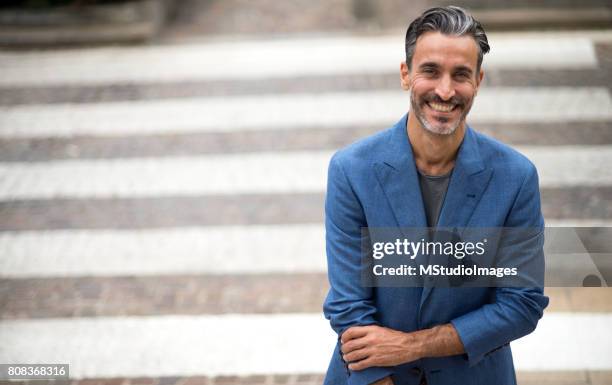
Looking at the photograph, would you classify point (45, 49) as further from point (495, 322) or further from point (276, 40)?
point (495, 322)

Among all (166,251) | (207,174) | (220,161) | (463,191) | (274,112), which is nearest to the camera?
(463,191)

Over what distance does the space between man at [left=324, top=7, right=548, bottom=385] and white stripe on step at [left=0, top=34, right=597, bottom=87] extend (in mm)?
6346

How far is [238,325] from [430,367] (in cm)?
318

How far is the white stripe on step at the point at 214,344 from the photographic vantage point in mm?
5438

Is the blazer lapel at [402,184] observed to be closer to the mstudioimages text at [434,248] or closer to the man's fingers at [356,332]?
the mstudioimages text at [434,248]

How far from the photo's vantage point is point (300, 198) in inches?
285

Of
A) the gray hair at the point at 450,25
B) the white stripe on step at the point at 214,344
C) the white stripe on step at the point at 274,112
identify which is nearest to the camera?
the gray hair at the point at 450,25

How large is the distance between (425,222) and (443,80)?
448 millimetres

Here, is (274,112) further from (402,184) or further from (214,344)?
(402,184)

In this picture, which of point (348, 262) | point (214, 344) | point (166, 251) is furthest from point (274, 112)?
point (348, 262)

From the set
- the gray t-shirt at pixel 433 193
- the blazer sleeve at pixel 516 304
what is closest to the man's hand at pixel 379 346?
the blazer sleeve at pixel 516 304

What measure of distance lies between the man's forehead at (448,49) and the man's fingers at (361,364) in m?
0.96

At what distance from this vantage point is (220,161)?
25.4 ft

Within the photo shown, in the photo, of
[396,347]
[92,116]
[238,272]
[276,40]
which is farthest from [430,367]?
[276,40]
